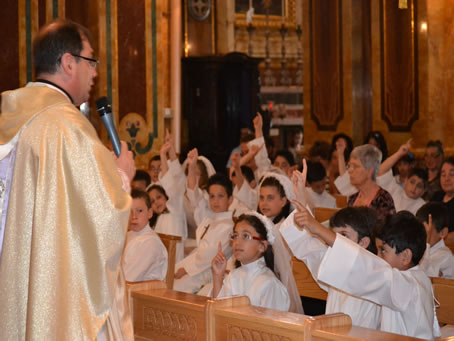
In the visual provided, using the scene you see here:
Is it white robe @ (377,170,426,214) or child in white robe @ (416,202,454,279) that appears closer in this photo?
child in white robe @ (416,202,454,279)

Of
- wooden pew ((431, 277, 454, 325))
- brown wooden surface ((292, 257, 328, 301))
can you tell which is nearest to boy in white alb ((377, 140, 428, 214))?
brown wooden surface ((292, 257, 328, 301))

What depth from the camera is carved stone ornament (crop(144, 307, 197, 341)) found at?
359 cm

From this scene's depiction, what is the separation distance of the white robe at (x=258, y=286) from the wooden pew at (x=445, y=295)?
2.81 feet

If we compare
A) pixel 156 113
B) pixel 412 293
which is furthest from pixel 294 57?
pixel 412 293

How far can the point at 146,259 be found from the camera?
570 centimetres

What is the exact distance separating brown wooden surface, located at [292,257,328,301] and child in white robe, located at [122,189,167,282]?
40.7 inches

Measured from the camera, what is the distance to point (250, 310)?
3.29 meters

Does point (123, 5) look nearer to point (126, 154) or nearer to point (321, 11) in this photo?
point (321, 11)

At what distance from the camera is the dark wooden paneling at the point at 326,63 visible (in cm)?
1385

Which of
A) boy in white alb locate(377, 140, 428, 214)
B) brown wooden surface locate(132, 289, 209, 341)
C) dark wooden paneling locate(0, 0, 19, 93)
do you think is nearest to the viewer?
brown wooden surface locate(132, 289, 209, 341)

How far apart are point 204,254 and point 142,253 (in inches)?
38.2

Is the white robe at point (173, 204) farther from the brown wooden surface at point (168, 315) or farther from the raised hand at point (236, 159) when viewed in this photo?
the brown wooden surface at point (168, 315)

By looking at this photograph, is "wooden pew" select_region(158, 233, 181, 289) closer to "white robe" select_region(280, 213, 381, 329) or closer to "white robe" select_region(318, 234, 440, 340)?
"white robe" select_region(280, 213, 381, 329)

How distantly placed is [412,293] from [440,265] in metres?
1.81
